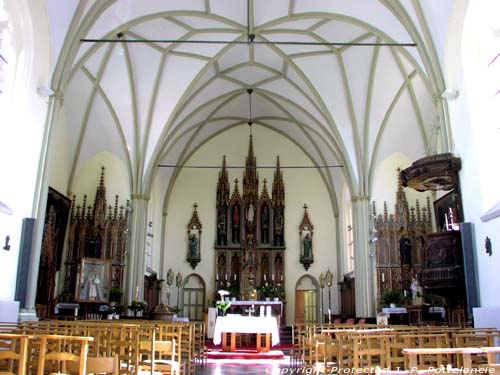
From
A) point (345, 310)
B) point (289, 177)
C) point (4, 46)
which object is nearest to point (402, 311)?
point (345, 310)

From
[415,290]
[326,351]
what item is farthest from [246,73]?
[326,351]

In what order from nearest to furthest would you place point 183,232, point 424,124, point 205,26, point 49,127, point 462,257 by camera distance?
point 462,257, point 49,127, point 205,26, point 424,124, point 183,232

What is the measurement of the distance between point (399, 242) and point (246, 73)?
9625 mm

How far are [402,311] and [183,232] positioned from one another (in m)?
12.2

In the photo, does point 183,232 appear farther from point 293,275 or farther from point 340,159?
point 340,159

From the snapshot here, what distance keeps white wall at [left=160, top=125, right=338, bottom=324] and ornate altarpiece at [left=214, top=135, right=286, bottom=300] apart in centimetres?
39

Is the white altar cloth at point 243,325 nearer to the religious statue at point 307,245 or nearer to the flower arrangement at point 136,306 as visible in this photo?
the flower arrangement at point 136,306

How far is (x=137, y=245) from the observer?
812 inches

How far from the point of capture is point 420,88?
18.2 meters

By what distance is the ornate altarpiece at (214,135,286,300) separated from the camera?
82.2 ft

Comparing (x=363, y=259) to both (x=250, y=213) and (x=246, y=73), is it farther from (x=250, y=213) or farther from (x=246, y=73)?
(x=246, y=73)

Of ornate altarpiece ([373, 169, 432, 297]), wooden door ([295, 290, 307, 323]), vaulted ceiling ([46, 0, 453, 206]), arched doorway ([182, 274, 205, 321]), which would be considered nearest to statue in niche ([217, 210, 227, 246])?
arched doorway ([182, 274, 205, 321])

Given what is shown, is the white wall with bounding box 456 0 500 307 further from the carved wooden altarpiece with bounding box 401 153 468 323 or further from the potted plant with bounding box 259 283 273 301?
the potted plant with bounding box 259 283 273 301

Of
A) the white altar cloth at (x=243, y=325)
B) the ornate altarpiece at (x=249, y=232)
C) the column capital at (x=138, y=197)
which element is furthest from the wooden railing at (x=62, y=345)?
the ornate altarpiece at (x=249, y=232)
